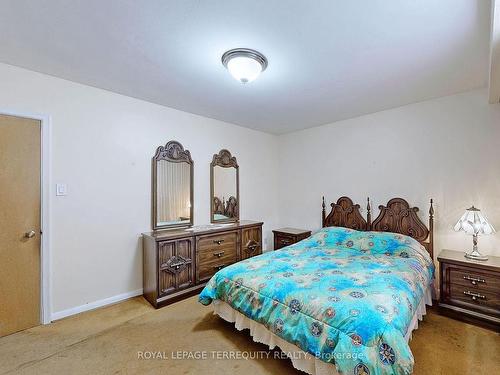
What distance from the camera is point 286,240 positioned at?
413 centimetres

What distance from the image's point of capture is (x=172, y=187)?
3.38 meters

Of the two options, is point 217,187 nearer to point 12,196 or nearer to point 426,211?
point 12,196

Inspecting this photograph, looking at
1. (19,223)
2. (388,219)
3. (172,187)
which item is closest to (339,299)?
(388,219)

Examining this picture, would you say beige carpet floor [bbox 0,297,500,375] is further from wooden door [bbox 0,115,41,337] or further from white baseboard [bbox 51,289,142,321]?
wooden door [bbox 0,115,41,337]

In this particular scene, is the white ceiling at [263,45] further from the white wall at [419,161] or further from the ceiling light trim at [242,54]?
the white wall at [419,161]

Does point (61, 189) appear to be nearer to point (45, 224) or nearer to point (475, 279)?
point (45, 224)

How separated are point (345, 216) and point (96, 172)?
3383mm

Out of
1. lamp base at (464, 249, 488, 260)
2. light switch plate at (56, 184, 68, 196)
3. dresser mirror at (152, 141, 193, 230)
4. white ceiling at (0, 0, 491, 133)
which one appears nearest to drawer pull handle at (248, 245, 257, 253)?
dresser mirror at (152, 141, 193, 230)

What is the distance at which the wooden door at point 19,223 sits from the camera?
7.32 feet

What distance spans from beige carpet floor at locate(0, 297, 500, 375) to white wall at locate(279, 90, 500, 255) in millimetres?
1224

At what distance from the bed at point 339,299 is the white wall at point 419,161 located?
32cm

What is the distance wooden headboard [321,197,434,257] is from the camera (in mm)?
3039

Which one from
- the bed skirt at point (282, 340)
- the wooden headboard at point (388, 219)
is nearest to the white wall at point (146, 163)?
the wooden headboard at point (388, 219)

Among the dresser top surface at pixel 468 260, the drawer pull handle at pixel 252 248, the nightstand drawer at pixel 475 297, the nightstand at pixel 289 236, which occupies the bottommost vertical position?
the nightstand drawer at pixel 475 297
